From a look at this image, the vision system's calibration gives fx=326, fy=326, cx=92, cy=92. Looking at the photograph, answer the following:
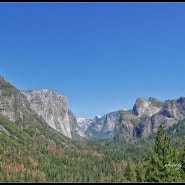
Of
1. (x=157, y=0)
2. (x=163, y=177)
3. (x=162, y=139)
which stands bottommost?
(x=163, y=177)

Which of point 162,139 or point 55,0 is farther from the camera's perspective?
point 162,139

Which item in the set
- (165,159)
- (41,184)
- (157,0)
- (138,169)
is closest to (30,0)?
(157,0)

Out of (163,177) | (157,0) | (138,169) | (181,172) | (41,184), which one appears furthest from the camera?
(138,169)

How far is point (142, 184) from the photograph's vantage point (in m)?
20.1

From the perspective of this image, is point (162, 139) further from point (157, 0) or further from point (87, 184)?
point (87, 184)

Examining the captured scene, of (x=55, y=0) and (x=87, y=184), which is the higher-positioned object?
(x=55, y=0)

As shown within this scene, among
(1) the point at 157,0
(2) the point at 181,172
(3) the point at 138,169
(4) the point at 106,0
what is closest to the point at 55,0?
(4) the point at 106,0

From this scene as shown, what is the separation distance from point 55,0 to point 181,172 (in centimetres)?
5312

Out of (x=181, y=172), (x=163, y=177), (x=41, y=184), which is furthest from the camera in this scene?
(x=181, y=172)

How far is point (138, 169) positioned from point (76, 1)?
79.2 m

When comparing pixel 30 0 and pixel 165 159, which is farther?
pixel 165 159

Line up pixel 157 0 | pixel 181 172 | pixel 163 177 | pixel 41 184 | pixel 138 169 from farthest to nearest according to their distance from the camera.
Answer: pixel 138 169, pixel 181 172, pixel 163 177, pixel 157 0, pixel 41 184

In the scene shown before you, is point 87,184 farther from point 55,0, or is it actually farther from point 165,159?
point 165,159

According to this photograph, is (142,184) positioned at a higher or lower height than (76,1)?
lower
